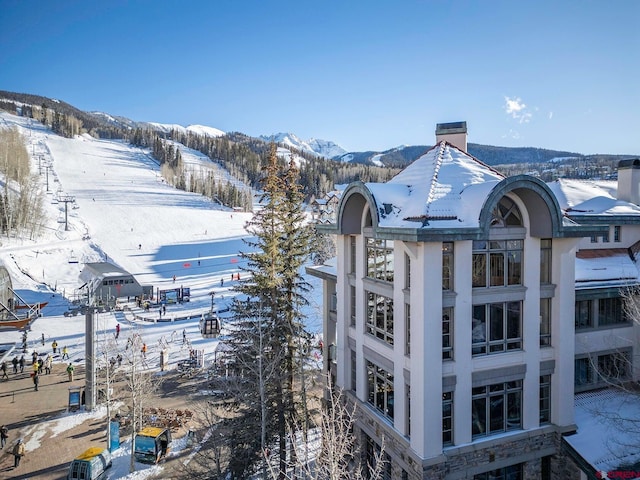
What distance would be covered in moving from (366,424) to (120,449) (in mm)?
12508

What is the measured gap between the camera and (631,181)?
2044cm

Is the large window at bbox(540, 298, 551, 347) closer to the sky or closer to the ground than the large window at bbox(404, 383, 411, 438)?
→ closer to the sky

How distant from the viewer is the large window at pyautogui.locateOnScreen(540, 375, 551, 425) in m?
14.2

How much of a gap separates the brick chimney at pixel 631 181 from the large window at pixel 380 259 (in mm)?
14871

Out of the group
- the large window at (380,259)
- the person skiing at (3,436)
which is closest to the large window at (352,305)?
the large window at (380,259)

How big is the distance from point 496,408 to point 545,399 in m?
2.27

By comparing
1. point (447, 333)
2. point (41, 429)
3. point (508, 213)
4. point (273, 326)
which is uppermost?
point (508, 213)

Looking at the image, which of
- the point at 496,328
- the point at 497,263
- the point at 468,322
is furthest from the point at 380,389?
the point at 497,263

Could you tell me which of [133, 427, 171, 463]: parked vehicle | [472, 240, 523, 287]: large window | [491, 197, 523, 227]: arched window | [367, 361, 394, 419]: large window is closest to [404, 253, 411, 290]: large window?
[472, 240, 523, 287]: large window

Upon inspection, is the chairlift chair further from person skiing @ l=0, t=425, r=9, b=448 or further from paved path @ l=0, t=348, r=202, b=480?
person skiing @ l=0, t=425, r=9, b=448

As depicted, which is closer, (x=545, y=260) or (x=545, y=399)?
(x=545, y=260)

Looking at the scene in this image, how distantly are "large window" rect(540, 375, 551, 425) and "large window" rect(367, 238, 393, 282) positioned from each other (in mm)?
6597

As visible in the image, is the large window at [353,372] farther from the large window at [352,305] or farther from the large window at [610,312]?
the large window at [610,312]

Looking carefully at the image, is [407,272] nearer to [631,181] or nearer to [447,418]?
[447,418]
